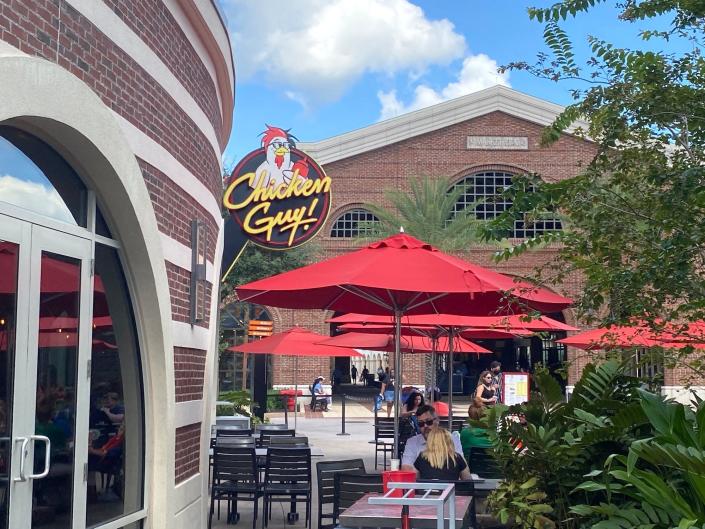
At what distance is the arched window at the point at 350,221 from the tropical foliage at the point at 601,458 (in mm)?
30718

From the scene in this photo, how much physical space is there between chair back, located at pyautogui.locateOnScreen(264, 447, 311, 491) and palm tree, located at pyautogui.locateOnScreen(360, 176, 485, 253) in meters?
23.6

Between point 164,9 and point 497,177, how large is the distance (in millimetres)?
31314

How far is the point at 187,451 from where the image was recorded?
26.6 ft

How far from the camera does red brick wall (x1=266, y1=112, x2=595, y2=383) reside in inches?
1458

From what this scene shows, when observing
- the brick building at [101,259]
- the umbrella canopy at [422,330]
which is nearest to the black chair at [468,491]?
the brick building at [101,259]

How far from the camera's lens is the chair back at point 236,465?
398 inches

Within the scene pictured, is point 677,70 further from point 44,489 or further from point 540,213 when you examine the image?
point 44,489

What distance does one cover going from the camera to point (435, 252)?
318 inches

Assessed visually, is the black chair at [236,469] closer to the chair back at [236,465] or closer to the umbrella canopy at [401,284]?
the chair back at [236,465]

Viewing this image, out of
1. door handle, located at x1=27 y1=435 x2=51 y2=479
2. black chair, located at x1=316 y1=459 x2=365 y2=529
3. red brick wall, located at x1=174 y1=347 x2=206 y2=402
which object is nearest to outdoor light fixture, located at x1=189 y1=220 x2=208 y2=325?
red brick wall, located at x1=174 y1=347 x2=206 y2=402

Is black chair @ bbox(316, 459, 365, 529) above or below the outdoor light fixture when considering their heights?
below

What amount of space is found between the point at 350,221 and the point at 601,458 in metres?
31.7

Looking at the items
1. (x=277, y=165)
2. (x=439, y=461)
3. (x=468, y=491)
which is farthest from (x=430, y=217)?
(x=468, y=491)

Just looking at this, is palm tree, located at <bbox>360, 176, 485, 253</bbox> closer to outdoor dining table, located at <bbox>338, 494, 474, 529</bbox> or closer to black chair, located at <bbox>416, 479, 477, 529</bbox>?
black chair, located at <bbox>416, 479, 477, 529</bbox>
